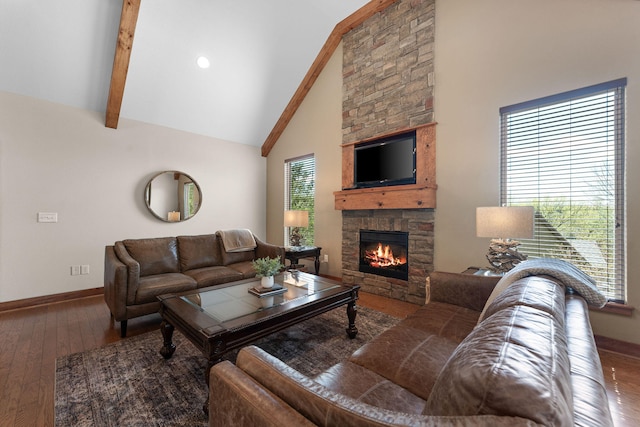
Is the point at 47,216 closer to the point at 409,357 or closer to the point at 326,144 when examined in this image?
the point at 326,144

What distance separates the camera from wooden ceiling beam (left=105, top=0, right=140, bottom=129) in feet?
9.07

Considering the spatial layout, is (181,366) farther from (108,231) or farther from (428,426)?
(108,231)

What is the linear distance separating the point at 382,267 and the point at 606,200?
7.65 feet

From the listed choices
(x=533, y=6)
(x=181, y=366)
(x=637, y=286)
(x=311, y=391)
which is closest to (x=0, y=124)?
(x=181, y=366)

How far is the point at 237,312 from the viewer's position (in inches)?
74.9

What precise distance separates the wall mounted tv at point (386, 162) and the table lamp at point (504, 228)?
1229mm

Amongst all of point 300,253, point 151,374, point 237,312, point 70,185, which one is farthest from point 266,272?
point 70,185

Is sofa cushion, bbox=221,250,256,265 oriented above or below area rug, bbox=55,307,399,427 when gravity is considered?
above

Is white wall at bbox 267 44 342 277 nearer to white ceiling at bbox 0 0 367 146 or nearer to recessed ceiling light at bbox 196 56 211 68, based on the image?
white ceiling at bbox 0 0 367 146

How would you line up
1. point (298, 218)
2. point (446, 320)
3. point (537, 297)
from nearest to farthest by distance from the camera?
point (537, 297), point (446, 320), point (298, 218)

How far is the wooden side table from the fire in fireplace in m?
0.74

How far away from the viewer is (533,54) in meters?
2.58

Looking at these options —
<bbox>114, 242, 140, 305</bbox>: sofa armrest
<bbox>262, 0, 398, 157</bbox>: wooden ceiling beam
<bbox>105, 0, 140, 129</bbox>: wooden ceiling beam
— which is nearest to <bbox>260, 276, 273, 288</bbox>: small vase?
<bbox>114, 242, 140, 305</bbox>: sofa armrest

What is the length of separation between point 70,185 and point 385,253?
4.38 meters
